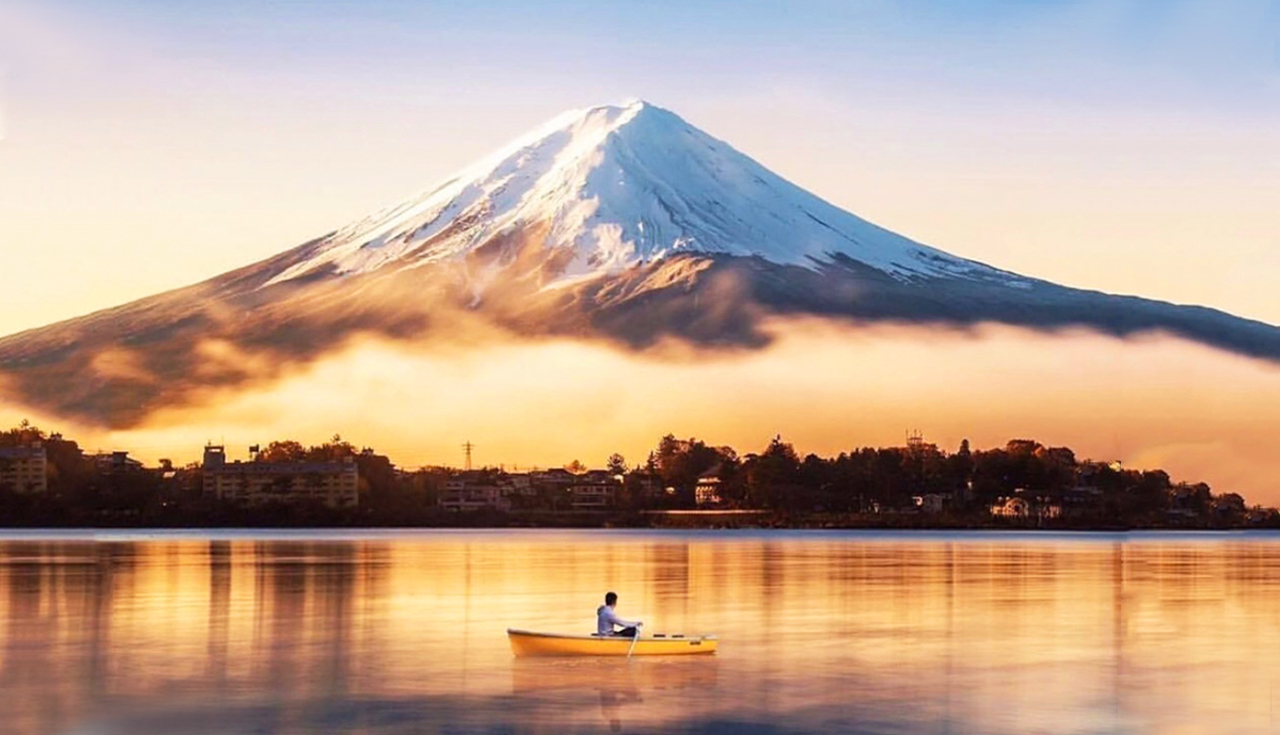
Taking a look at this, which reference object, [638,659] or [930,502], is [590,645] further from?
[930,502]

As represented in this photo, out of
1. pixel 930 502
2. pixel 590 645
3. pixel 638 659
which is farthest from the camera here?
pixel 930 502

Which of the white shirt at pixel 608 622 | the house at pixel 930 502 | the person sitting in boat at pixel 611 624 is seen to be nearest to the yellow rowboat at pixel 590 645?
the person sitting in boat at pixel 611 624

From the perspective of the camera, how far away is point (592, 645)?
99.2ft

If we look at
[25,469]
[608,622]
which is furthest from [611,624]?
[25,469]

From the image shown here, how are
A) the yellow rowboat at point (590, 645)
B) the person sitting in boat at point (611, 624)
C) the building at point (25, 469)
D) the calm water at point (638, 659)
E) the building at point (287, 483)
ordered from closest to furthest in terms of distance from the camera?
the calm water at point (638, 659) < the yellow rowboat at point (590, 645) < the person sitting in boat at point (611, 624) < the building at point (25, 469) < the building at point (287, 483)

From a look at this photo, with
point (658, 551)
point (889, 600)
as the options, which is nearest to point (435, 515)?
point (658, 551)

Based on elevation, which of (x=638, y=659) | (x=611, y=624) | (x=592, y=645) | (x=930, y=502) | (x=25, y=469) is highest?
(x=25, y=469)

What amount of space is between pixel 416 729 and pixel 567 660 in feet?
25.7

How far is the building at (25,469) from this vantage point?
15400cm

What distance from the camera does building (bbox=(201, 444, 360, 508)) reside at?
161750 millimetres

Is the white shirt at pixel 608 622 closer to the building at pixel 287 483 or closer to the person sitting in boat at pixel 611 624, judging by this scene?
the person sitting in boat at pixel 611 624

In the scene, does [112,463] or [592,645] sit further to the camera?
[112,463]

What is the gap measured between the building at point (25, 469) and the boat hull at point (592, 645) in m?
128

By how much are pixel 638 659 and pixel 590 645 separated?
0.80m
